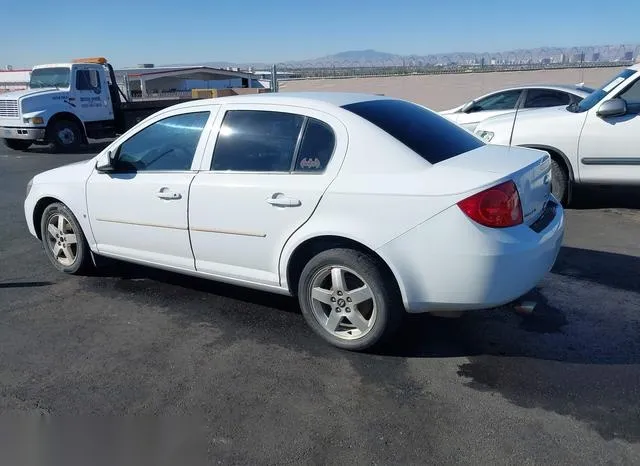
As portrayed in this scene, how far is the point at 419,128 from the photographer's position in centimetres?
410

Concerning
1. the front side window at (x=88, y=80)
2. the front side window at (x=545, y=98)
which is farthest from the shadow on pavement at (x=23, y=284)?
the front side window at (x=88, y=80)

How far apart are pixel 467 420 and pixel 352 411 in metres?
0.60

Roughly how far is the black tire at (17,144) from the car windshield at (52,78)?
1.56 metres

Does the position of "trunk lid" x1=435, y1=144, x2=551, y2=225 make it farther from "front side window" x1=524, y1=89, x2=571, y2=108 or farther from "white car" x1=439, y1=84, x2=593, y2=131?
"front side window" x1=524, y1=89, x2=571, y2=108

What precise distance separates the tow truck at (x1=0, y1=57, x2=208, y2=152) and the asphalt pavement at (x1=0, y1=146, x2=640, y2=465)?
11697mm

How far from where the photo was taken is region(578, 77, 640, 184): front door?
687cm

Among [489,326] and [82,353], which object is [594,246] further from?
[82,353]

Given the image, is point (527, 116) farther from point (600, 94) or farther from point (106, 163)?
point (106, 163)

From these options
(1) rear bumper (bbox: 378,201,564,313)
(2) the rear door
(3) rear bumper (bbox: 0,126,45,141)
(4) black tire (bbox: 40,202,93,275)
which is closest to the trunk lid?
(1) rear bumper (bbox: 378,201,564,313)

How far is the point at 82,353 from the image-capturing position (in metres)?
3.94

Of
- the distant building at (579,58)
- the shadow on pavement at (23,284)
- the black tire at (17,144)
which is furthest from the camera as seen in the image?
the distant building at (579,58)

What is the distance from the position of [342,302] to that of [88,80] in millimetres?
14649

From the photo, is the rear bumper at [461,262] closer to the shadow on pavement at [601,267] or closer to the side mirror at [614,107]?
Result: the shadow on pavement at [601,267]

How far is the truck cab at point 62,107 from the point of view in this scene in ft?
49.9
